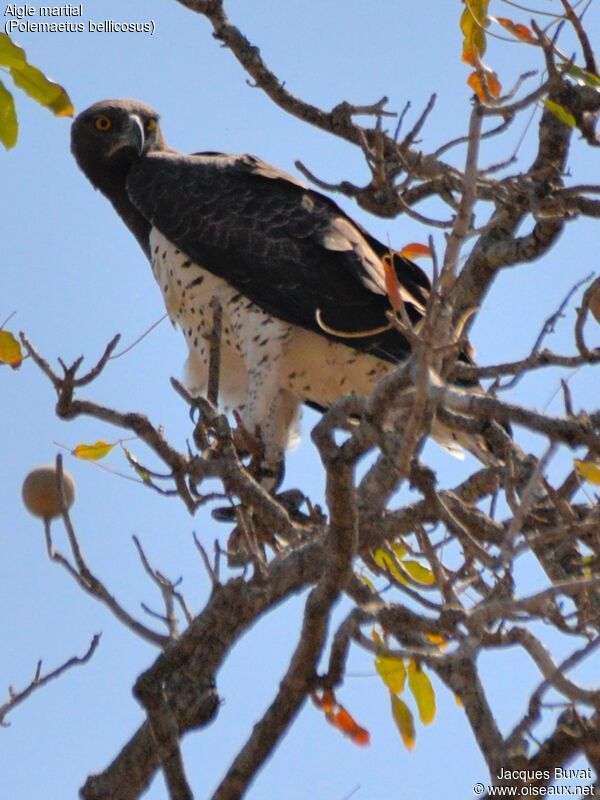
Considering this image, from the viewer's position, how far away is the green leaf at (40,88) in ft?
13.3

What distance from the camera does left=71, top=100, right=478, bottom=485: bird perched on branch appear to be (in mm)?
7480

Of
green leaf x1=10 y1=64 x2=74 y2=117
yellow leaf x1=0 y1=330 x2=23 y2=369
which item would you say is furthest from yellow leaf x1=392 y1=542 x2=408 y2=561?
green leaf x1=10 y1=64 x2=74 y2=117

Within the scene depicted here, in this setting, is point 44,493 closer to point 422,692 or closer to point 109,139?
point 422,692

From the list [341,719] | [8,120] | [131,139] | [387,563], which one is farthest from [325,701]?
[131,139]

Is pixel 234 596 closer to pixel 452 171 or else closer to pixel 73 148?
pixel 452 171

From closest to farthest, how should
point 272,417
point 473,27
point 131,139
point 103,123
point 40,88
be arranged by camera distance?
point 40,88 → point 473,27 → point 272,417 → point 131,139 → point 103,123

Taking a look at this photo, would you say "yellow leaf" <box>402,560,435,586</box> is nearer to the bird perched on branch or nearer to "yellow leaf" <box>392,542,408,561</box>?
"yellow leaf" <box>392,542,408,561</box>

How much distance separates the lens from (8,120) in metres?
3.99

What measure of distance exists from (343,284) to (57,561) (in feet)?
10.0

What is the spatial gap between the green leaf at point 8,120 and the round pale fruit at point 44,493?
1651mm

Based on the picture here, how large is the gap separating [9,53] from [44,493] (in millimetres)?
1889

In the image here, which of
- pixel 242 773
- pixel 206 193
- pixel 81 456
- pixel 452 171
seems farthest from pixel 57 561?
pixel 206 193

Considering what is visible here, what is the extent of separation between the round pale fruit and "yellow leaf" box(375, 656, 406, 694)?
1323 mm

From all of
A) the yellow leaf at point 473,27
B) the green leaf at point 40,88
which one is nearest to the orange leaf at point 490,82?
the yellow leaf at point 473,27
